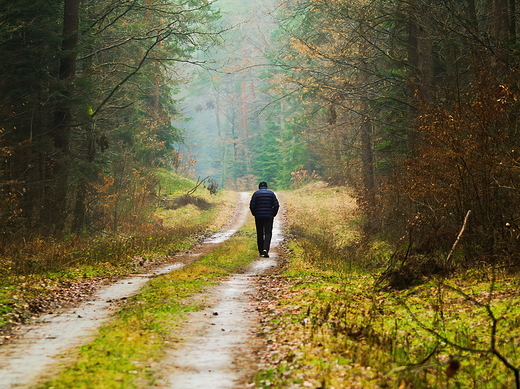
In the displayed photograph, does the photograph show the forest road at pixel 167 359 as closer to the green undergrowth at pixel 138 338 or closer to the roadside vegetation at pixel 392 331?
the green undergrowth at pixel 138 338

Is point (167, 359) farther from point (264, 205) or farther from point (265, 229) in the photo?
point (265, 229)

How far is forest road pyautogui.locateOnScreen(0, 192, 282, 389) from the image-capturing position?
552cm

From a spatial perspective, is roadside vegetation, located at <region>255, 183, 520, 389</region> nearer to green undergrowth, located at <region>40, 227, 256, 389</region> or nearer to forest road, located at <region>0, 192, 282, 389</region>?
forest road, located at <region>0, 192, 282, 389</region>

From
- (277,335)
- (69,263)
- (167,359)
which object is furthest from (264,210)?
(167,359)

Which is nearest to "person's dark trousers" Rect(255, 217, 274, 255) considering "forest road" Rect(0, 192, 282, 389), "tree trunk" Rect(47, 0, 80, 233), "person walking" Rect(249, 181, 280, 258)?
"person walking" Rect(249, 181, 280, 258)

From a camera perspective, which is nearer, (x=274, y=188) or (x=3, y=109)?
(x=3, y=109)

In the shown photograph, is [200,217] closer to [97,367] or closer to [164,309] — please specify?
[164,309]

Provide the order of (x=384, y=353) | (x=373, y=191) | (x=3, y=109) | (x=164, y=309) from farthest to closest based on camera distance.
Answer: (x=373, y=191) → (x=3, y=109) → (x=164, y=309) → (x=384, y=353)

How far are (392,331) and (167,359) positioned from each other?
2.93 m

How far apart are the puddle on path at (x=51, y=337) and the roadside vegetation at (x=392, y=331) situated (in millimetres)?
2428

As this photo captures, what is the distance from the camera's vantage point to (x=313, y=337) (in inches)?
272

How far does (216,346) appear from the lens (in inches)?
267

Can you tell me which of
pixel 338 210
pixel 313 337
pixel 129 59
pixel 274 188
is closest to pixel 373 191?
pixel 338 210

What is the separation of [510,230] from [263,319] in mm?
4776
